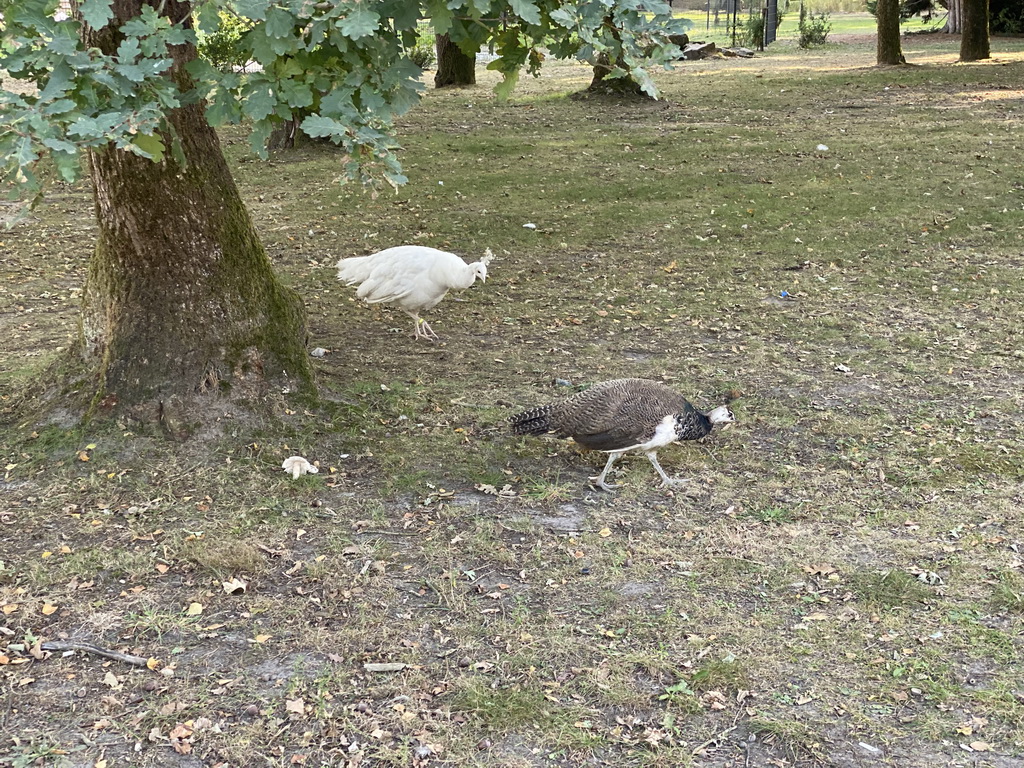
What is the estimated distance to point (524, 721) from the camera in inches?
151

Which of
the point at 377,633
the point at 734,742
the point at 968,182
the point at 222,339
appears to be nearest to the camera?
the point at 734,742

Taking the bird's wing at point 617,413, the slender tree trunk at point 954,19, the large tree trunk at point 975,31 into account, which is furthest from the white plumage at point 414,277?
the slender tree trunk at point 954,19

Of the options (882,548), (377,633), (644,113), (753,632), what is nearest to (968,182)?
(644,113)

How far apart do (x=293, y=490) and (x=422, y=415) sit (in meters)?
1.24

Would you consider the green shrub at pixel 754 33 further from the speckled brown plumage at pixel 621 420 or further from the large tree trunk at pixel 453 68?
the speckled brown plumage at pixel 621 420

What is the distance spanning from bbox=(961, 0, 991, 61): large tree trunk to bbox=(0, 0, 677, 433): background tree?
852 inches

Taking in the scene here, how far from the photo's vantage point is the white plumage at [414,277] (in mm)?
7859

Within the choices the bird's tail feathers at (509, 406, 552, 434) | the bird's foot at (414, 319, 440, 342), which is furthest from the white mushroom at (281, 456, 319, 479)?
the bird's foot at (414, 319, 440, 342)

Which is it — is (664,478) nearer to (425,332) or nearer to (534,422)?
(534,422)

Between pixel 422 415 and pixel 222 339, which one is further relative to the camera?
pixel 422 415

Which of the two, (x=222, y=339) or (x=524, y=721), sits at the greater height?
(x=222, y=339)

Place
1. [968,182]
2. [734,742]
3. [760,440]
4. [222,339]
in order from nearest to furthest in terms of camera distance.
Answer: [734,742] → [222,339] → [760,440] → [968,182]

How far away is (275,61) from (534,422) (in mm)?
2533

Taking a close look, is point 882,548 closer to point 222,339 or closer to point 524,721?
point 524,721
